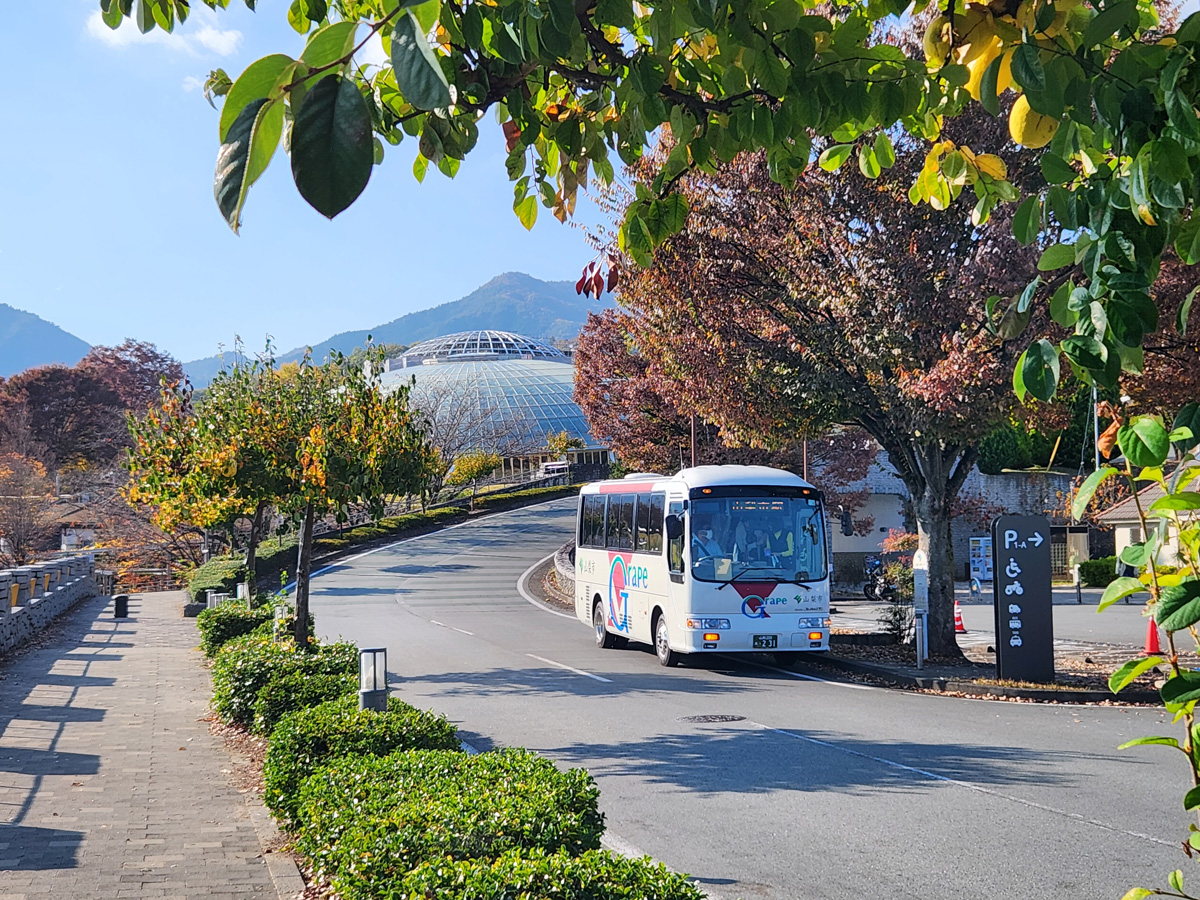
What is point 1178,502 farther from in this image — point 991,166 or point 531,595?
point 531,595

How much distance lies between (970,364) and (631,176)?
5.56 meters

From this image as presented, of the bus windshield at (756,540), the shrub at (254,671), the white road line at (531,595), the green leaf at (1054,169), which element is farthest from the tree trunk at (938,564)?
the green leaf at (1054,169)

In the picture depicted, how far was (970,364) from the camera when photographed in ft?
41.4

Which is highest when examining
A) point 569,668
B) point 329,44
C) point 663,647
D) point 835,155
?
point 835,155

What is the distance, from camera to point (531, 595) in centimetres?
3100

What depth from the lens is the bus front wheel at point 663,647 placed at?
1666cm

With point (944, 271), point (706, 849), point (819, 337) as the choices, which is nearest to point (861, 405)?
point (819, 337)

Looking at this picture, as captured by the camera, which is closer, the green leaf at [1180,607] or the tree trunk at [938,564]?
the green leaf at [1180,607]

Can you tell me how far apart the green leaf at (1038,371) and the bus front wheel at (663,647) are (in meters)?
14.7

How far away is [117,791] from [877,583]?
2678cm

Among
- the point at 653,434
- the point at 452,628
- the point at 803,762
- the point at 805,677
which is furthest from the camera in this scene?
the point at 653,434

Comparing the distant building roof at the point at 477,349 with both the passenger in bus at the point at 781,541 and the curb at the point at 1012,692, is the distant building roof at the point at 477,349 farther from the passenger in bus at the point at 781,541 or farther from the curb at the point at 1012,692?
the curb at the point at 1012,692

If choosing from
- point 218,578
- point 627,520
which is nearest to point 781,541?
point 627,520

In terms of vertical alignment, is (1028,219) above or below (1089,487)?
above
